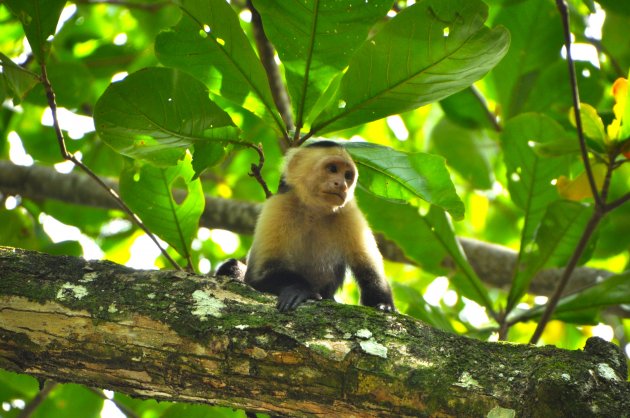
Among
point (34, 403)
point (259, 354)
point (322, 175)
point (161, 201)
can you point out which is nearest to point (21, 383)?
point (34, 403)

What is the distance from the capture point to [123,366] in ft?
7.10

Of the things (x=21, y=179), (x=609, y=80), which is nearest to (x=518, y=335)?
(x=609, y=80)

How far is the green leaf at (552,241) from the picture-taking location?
346 cm

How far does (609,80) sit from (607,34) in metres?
0.33

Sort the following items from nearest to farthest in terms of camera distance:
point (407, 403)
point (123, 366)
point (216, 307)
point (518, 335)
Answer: point (407, 403), point (123, 366), point (216, 307), point (518, 335)

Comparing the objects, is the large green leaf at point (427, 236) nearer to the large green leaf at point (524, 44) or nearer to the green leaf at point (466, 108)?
the green leaf at point (466, 108)

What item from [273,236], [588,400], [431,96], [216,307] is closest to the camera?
[588,400]

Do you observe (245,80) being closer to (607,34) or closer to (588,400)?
(588,400)

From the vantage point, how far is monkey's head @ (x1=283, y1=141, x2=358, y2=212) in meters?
3.79

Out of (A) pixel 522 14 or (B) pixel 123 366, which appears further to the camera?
(A) pixel 522 14

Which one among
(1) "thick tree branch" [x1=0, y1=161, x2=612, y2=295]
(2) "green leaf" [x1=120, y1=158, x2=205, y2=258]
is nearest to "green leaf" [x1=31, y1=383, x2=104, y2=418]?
(1) "thick tree branch" [x1=0, y1=161, x2=612, y2=295]

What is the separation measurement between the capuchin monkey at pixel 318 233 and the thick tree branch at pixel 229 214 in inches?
23.9

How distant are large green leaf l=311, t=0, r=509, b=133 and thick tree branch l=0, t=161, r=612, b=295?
1.91m

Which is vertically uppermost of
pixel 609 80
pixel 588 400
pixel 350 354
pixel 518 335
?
pixel 609 80
